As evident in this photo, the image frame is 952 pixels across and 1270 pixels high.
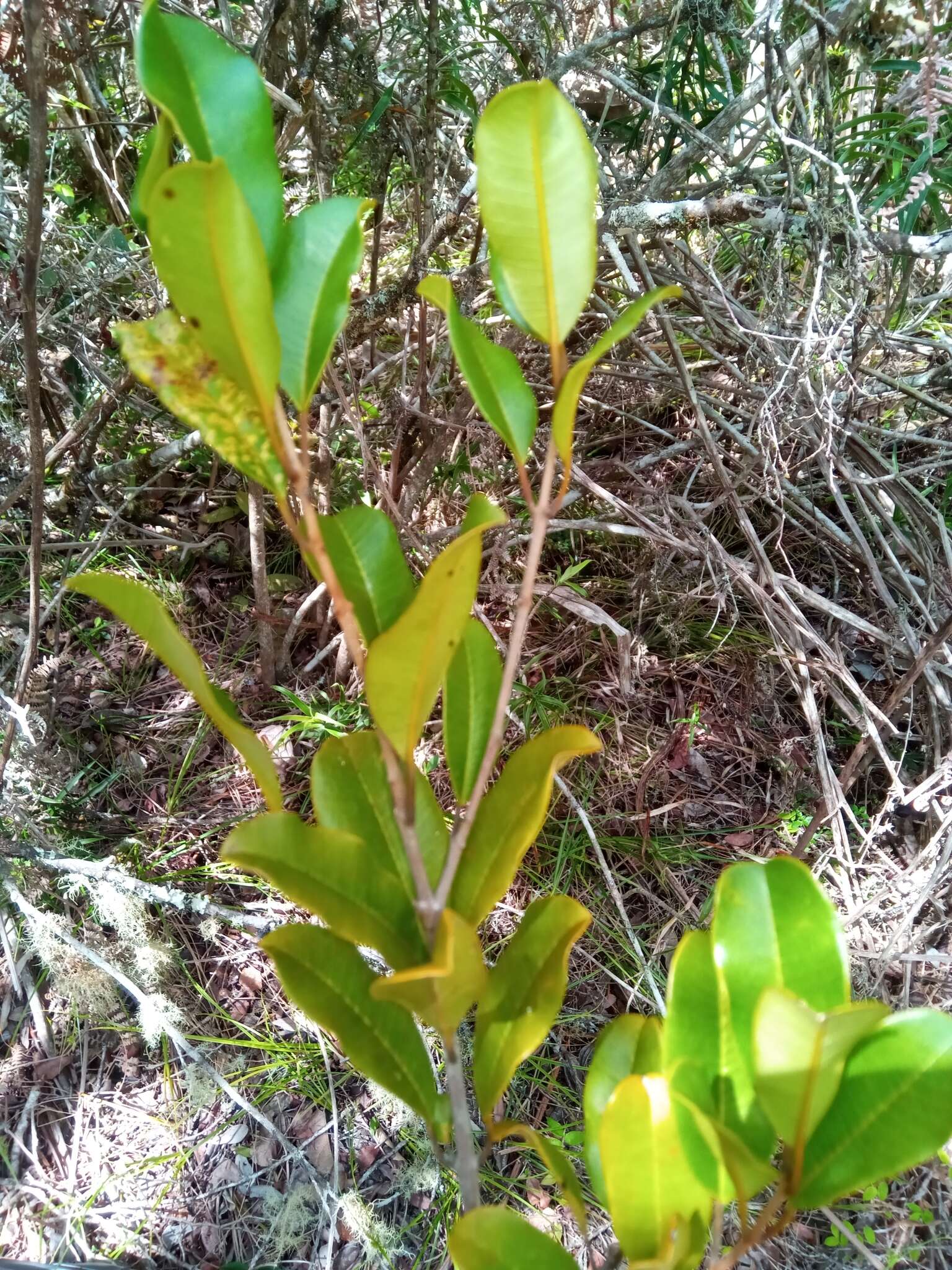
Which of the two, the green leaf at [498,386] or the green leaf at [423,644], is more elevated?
the green leaf at [498,386]

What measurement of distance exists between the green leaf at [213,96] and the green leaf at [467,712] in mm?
286

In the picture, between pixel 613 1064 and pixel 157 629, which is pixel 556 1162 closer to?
pixel 613 1064

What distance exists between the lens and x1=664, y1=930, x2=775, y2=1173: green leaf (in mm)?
427

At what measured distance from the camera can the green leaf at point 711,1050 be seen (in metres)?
0.43

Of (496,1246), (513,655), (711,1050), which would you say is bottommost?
(496,1246)

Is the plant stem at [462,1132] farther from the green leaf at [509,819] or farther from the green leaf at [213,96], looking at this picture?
the green leaf at [213,96]

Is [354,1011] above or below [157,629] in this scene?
below

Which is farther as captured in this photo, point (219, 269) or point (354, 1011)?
point (354, 1011)

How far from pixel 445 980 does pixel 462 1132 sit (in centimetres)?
19

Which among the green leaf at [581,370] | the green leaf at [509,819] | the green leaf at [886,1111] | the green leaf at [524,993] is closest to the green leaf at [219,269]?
the green leaf at [581,370]

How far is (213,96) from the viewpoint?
0.36 m

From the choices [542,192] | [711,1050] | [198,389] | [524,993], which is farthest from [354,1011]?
[542,192]

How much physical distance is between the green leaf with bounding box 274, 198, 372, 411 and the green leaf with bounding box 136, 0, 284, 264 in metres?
0.02

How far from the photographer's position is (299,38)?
1168mm
